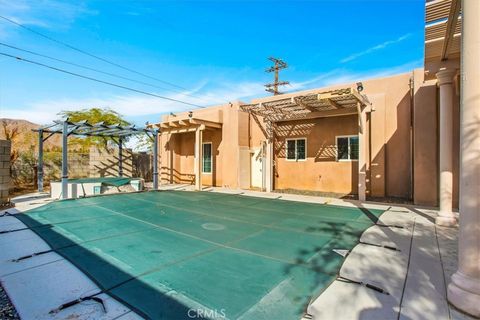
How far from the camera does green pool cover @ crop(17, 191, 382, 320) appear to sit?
266 cm

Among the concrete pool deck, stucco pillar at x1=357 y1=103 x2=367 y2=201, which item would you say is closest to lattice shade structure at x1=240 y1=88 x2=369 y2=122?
stucco pillar at x1=357 y1=103 x2=367 y2=201

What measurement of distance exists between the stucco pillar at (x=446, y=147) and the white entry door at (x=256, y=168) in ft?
27.2

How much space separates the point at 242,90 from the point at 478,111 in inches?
761

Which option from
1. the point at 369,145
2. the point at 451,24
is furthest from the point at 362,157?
the point at 451,24

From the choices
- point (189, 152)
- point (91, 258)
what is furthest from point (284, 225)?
point (189, 152)

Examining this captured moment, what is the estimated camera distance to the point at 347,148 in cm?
1059

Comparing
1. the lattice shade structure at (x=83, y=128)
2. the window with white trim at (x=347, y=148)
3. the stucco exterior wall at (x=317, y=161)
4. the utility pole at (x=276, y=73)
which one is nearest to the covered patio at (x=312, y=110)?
the stucco exterior wall at (x=317, y=161)

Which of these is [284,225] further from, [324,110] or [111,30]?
[111,30]

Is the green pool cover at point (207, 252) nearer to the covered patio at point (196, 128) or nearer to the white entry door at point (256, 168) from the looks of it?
the covered patio at point (196, 128)

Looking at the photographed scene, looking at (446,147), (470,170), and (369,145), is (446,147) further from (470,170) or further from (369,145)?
(369,145)

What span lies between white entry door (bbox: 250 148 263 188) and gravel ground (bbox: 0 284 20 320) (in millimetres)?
11155

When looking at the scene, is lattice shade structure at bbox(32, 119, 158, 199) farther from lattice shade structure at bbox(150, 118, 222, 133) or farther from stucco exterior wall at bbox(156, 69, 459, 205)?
stucco exterior wall at bbox(156, 69, 459, 205)

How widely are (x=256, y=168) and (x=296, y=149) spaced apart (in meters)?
2.53

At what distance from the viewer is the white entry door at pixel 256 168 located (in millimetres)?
13336
